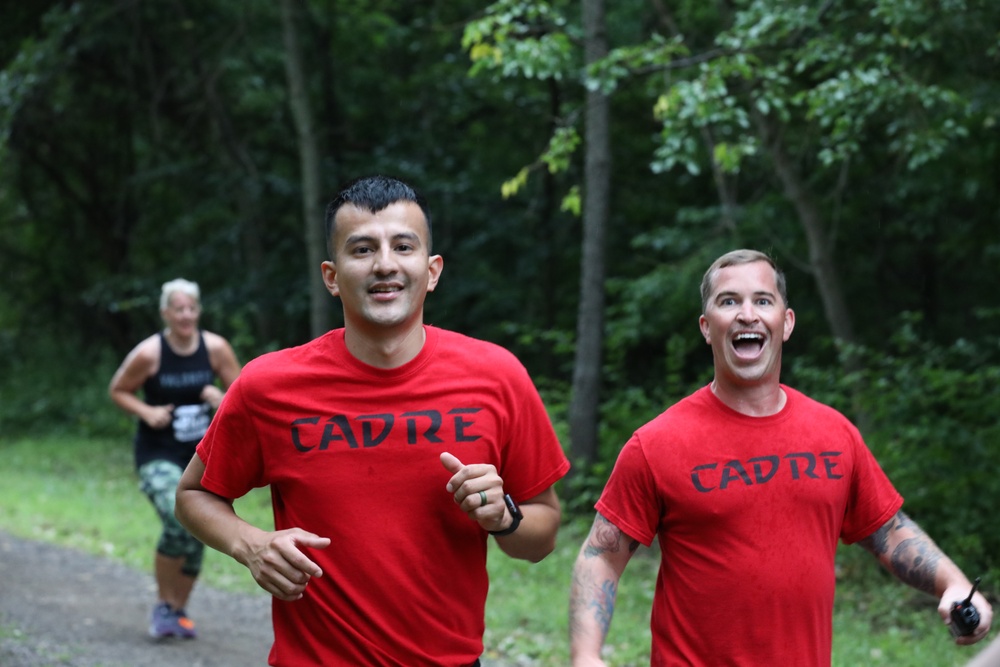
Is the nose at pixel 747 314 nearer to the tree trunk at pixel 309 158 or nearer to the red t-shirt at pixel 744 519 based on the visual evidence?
the red t-shirt at pixel 744 519

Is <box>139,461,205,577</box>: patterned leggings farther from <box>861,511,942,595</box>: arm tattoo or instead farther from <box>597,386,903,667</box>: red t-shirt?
<box>861,511,942,595</box>: arm tattoo

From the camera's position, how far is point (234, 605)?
9.08 metres

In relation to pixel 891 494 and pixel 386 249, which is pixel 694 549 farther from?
pixel 386 249

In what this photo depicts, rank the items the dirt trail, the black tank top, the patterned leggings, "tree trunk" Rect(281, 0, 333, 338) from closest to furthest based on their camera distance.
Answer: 1. the dirt trail
2. the patterned leggings
3. the black tank top
4. "tree trunk" Rect(281, 0, 333, 338)

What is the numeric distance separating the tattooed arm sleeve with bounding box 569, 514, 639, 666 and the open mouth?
0.60 metres

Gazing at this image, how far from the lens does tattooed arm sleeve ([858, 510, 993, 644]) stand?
10.5 feet

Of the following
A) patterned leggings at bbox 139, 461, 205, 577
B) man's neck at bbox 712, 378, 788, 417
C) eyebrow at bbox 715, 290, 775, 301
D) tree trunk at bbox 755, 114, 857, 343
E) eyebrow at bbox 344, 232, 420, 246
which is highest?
tree trunk at bbox 755, 114, 857, 343

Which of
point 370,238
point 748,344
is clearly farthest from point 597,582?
point 370,238

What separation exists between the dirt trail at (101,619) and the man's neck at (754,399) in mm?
4929

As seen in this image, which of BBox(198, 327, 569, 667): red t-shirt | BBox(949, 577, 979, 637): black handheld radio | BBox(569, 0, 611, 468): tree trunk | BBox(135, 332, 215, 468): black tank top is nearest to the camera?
BBox(949, 577, 979, 637): black handheld radio

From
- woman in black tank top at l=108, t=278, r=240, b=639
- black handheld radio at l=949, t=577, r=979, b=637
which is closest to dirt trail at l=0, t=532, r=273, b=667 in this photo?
woman in black tank top at l=108, t=278, r=240, b=639

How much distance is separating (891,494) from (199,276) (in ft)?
61.0

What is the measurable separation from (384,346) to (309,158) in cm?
1430

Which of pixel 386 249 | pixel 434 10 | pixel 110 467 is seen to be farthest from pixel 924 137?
pixel 110 467
